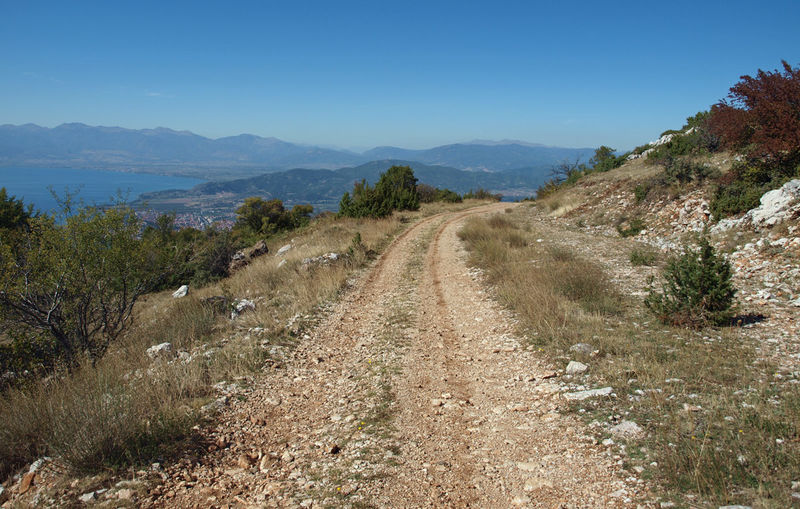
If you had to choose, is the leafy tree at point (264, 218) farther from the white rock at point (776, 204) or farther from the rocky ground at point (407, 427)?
the white rock at point (776, 204)

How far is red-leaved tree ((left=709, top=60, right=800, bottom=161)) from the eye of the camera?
41.4 ft

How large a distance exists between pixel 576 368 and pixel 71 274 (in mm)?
9319

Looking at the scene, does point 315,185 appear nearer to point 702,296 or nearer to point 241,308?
point 241,308

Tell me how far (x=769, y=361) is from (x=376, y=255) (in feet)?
41.4

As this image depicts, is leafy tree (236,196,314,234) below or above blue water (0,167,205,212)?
below

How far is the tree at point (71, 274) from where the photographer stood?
25.8 ft

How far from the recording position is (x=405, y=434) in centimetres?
472

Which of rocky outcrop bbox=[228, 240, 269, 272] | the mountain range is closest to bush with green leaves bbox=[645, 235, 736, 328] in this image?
rocky outcrop bbox=[228, 240, 269, 272]

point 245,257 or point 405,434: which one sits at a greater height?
point 405,434

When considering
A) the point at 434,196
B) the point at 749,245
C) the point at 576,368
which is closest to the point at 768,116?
the point at 749,245

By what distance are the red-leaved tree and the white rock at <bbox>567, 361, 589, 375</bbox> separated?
11966mm

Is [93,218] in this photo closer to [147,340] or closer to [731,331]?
[147,340]

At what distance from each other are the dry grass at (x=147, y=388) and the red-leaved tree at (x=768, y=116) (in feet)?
45.6

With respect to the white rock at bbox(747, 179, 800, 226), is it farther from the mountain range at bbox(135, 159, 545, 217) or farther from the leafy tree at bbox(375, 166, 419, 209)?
the mountain range at bbox(135, 159, 545, 217)
